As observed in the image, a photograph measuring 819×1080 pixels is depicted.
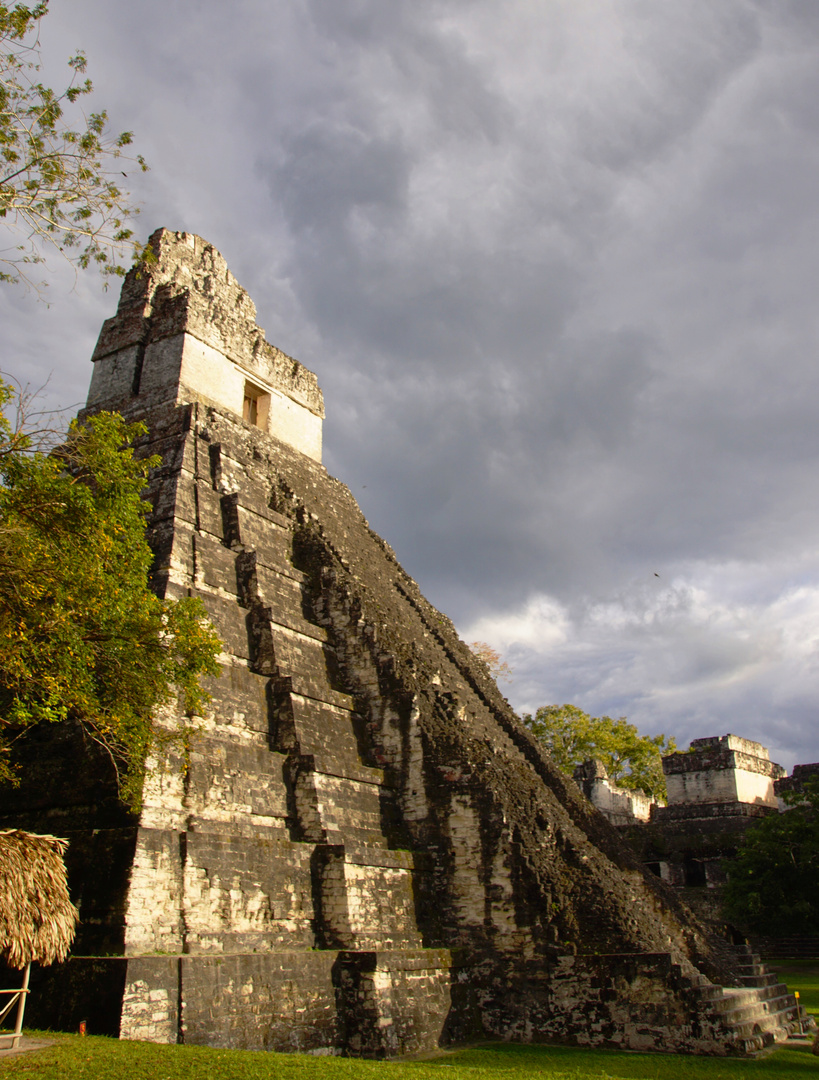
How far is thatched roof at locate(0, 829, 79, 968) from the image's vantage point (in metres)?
6.44

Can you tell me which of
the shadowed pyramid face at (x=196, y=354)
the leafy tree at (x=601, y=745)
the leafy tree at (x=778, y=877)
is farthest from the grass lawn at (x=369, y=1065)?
the leafy tree at (x=601, y=745)

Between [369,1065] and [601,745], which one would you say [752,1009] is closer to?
[369,1065]

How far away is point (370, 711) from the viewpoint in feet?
38.2

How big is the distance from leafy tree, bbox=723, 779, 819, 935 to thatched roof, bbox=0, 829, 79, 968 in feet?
42.5

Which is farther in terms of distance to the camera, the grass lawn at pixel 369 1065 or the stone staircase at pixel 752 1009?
the stone staircase at pixel 752 1009

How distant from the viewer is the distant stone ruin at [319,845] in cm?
779

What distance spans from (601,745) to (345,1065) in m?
28.4

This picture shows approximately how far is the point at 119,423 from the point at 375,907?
6235 mm

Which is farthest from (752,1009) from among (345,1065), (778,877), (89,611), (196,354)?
(196,354)

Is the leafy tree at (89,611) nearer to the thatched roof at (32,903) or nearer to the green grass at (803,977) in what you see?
the thatched roof at (32,903)

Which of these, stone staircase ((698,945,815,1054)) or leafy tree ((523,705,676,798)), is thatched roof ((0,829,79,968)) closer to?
stone staircase ((698,945,815,1054))

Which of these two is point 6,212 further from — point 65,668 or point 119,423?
point 65,668

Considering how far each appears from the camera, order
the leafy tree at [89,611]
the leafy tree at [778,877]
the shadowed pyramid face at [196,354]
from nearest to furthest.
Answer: the leafy tree at [89,611] → the shadowed pyramid face at [196,354] → the leafy tree at [778,877]

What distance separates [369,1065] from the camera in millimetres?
6602
